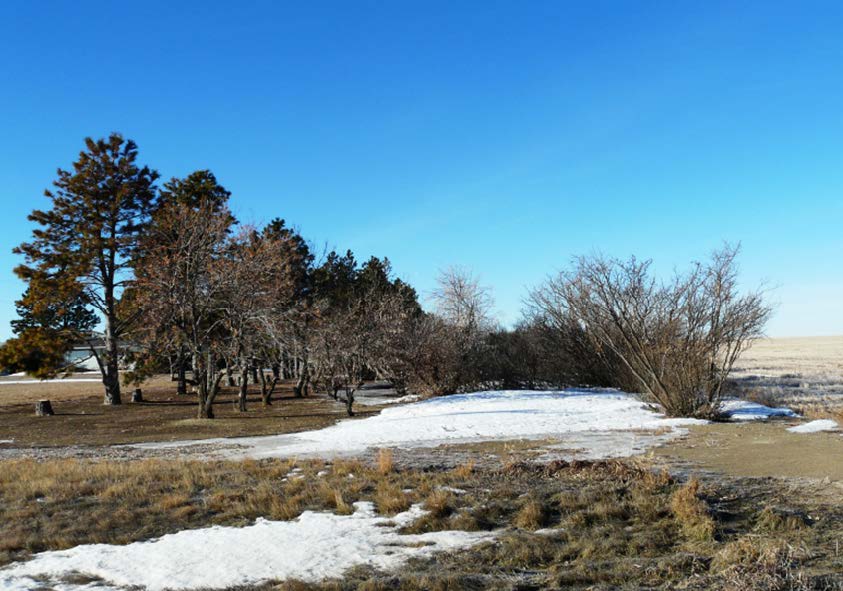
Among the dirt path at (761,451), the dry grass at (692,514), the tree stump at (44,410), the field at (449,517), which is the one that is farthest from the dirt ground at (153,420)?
the dry grass at (692,514)

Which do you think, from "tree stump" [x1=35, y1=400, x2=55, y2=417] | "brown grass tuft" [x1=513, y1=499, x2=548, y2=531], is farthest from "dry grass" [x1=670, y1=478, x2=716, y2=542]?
"tree stump" [x1=35, y1=400, x2=55, y2=417]

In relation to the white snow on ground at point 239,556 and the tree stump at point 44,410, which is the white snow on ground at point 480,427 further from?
the tree stump at point 44,410

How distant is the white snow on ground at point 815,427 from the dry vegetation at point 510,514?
640 centimetres

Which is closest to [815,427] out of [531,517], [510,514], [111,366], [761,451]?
[761,451]

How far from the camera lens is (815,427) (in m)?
14.6

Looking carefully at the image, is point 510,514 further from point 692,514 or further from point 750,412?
point 750,412

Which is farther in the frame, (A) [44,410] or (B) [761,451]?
(A) [44,410]

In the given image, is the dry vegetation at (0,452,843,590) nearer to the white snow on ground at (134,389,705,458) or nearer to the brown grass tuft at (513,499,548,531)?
the brown grass tuft at (513,499,548,531)

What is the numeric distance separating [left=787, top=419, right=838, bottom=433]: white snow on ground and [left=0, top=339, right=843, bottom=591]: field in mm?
521

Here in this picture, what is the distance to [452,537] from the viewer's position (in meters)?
7.02

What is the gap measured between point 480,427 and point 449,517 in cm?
1030

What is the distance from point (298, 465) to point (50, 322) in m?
29.0

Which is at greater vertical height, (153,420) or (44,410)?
(44,410)

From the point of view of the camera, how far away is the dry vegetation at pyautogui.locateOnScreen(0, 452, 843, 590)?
5695 mm
